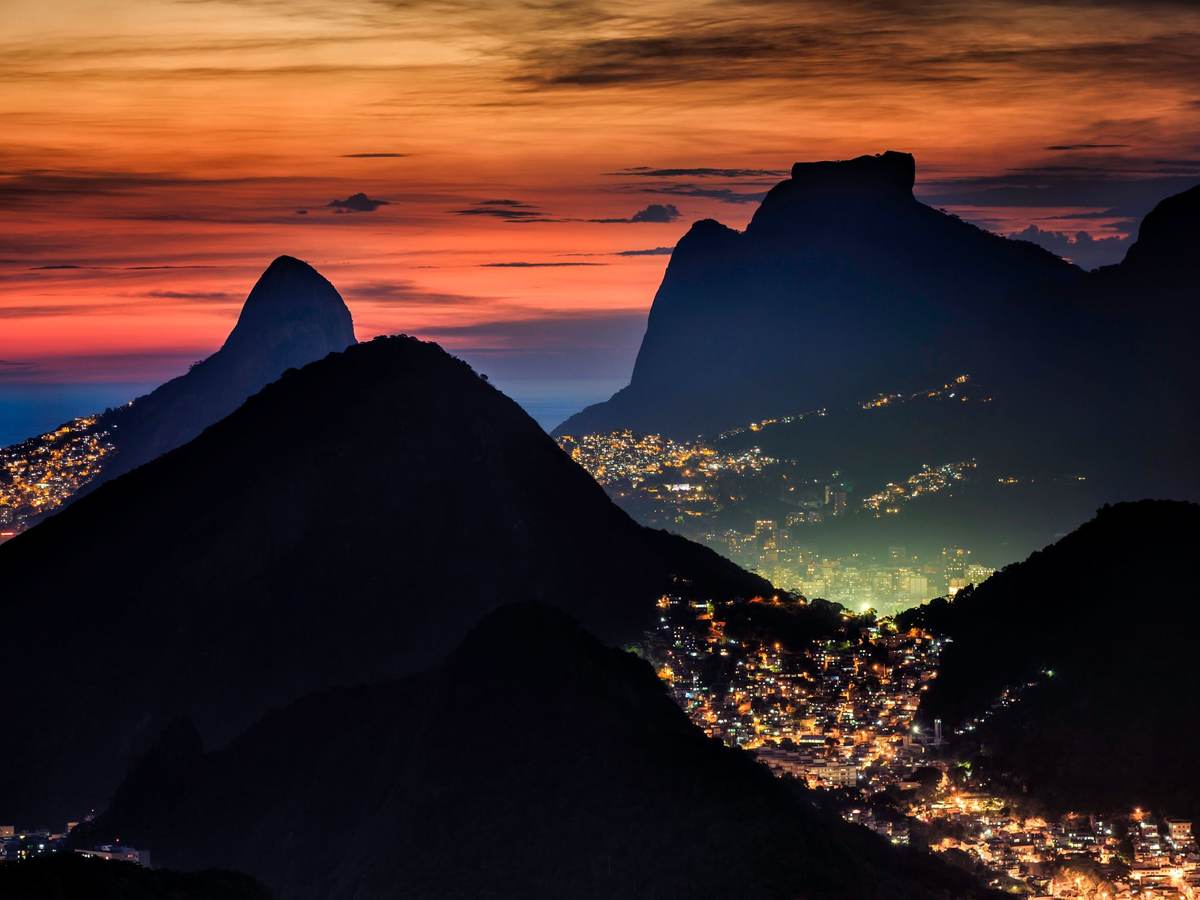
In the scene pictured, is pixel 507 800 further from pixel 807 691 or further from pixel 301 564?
pixel 301 564

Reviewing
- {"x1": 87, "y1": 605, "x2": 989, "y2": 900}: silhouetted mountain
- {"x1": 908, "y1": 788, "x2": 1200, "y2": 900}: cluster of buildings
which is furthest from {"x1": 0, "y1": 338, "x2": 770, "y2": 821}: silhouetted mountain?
{"x1": 908, "y1": 788, "x2": 1200, "y2": 900}: cluster of buildings

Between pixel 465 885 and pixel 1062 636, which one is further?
pixel 1062 636

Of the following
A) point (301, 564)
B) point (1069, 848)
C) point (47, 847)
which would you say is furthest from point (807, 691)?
point (47, 847)

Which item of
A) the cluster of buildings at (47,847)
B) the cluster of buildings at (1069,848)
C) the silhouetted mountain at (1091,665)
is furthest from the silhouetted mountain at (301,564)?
the cluster of buildings at (1069,848)

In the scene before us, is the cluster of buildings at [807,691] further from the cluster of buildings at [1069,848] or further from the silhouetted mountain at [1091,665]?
the cluster of buildings at [1069,848]

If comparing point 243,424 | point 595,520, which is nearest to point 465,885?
point 595,520

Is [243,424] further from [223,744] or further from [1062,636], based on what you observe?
[1062,636]

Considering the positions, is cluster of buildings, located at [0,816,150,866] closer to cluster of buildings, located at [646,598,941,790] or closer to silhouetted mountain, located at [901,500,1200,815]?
cluster of buildings, located at [646,598,941,790]
